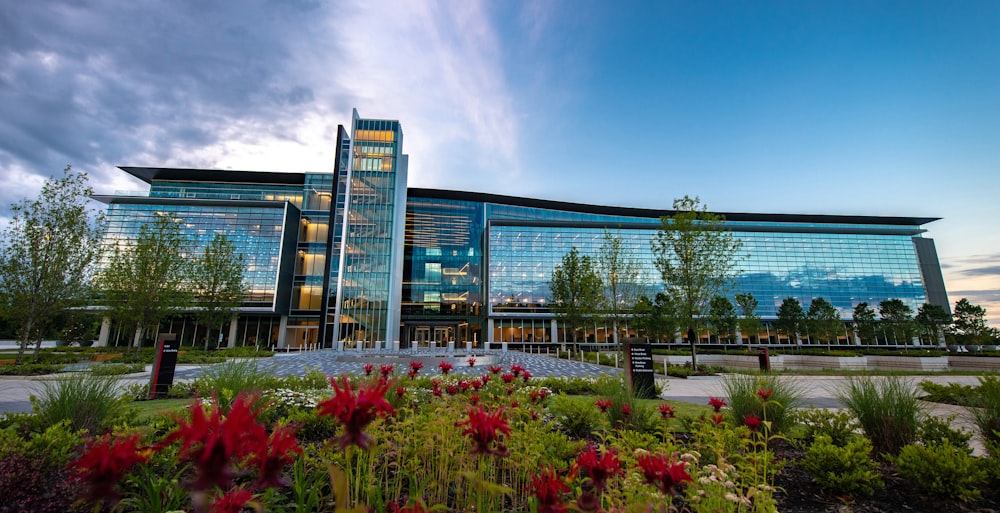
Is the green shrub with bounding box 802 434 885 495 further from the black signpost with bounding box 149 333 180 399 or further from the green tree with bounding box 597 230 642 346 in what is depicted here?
the green tree with bounding box 597 230 642 346

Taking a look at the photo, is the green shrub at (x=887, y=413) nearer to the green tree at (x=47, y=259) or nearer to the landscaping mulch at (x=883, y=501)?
the landscaping mulch at (x=883, y=501)

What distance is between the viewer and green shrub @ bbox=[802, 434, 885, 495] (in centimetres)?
480

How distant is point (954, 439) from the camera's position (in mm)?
5719

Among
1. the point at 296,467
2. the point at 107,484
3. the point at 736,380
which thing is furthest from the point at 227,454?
the point at 736,380

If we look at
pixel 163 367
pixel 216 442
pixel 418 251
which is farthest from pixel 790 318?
pixel 216 442

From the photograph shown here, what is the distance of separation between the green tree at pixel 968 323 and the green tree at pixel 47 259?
79530 millimetres

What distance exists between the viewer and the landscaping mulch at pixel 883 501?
15.1 feet

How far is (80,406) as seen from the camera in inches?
228

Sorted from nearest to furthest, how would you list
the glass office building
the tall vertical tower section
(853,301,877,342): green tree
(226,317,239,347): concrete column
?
the tall vertical tower section → the glass office building → (226,317,239,347): concrete column → (853,301,877,342): green tree

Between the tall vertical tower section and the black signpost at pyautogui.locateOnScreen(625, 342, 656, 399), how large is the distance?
32703 mm

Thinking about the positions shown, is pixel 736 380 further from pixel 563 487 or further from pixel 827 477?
pixel 563 487

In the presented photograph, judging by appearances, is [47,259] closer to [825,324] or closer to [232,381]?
[232,381]

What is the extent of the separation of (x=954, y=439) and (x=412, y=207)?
6678cm

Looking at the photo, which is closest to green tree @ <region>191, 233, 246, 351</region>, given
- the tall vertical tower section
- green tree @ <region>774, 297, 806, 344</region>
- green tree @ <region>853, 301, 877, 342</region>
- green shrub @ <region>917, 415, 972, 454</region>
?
the tall vertical tower section
